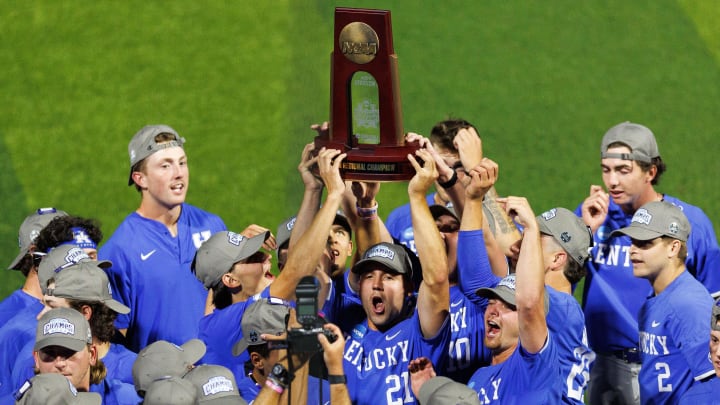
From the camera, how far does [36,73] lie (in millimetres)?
11281

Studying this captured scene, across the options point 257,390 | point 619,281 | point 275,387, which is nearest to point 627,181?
point 619,281

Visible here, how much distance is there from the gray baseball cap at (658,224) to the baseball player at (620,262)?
619 millimetres

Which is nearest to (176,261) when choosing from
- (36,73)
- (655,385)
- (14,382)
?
(14,382)

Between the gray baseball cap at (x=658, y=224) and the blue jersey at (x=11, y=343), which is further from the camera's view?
the gray baseball cap at (x=658, y=224)

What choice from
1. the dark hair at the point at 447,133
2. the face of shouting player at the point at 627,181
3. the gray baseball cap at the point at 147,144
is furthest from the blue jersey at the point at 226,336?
the face of shouting player at the point at 627,181

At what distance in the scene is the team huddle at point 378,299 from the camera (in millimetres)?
6004

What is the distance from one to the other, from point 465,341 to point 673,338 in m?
1.18

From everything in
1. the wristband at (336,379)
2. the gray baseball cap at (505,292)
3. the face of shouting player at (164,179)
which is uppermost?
the face of shouting player at (164,179)

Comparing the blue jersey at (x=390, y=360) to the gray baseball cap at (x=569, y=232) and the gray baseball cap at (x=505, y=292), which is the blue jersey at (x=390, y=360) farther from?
the gray baseball cap at (x=569, y=232)

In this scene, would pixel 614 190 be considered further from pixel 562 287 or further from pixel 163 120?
pixel 163 120

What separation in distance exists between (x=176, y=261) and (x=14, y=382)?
1.61 meters

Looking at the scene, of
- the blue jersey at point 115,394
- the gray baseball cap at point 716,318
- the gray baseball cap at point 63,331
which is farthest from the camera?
the blue jersey at point 115,394

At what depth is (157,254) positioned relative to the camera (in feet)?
26.1

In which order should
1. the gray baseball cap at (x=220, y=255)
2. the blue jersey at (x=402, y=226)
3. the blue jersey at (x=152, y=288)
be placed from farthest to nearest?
the blue jersey at (x=402, y=226) → the blue jersey at (x=152, y=288) → the gray baseball cap at (x=220, y=255)
